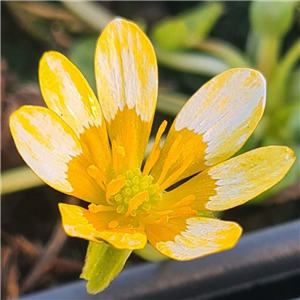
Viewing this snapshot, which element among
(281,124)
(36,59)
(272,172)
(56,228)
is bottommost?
(56,228)

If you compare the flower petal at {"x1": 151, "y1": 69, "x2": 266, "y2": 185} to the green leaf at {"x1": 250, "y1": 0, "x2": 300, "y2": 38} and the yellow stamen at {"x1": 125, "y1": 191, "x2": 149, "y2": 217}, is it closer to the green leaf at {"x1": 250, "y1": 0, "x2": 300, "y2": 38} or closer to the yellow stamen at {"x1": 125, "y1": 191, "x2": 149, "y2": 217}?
the yellow stamen at {"x1": 125, "y1": 191, "x2": 149, "y2": 217}

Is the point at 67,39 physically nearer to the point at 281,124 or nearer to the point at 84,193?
the point at 281,124

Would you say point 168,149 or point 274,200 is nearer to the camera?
point 168,149

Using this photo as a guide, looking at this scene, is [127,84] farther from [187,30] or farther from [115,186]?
[187,30]

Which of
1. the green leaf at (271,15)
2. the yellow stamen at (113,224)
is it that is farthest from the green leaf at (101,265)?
the green leaf at (271,15)

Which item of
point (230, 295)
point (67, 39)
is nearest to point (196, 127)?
point (230, 295)

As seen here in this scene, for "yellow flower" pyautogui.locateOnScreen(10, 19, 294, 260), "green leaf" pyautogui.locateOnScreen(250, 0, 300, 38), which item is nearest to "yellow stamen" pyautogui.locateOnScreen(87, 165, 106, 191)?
"yellow flower" pyautogui.locateOnScreen(10, 19, 294, 260)

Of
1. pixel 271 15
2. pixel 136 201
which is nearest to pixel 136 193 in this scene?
pixel 136 201
